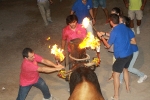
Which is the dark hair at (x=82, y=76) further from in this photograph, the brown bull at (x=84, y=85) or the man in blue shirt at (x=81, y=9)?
the man in blue shirt at (x=81, y=9)

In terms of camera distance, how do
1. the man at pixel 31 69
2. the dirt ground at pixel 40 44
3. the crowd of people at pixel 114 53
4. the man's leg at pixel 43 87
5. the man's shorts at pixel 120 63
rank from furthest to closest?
1. the dirt ground at pixel 40 44
2. the man's leg at pixel 43 87
3. the man's shorts at pixel 120 63
4. the crowd of people at pixel 114 53
5. the man at pixel 31 69

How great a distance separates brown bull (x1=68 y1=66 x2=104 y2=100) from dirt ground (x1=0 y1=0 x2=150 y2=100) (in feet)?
5.66

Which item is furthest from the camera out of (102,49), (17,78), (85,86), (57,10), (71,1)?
(71,1)

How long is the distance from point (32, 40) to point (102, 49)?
3.18 meters

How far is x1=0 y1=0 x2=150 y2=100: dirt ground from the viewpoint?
707 centimetres

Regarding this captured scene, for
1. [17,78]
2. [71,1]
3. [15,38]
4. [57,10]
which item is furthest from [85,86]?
[71,1]

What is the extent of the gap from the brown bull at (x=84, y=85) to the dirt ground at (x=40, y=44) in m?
1.73

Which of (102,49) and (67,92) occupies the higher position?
(102,49)

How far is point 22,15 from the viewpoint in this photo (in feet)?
45.4

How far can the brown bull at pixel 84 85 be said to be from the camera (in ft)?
15.7

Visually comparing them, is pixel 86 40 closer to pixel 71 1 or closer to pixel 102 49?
pixel 102 49

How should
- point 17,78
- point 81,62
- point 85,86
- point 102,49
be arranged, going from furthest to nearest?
point 102,49, point 17,78, point 81,62, point 85,86

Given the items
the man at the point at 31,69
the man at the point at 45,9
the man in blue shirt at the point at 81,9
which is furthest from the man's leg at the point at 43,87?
the man at the point at 45,9

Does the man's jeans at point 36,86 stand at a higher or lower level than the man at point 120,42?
lower
